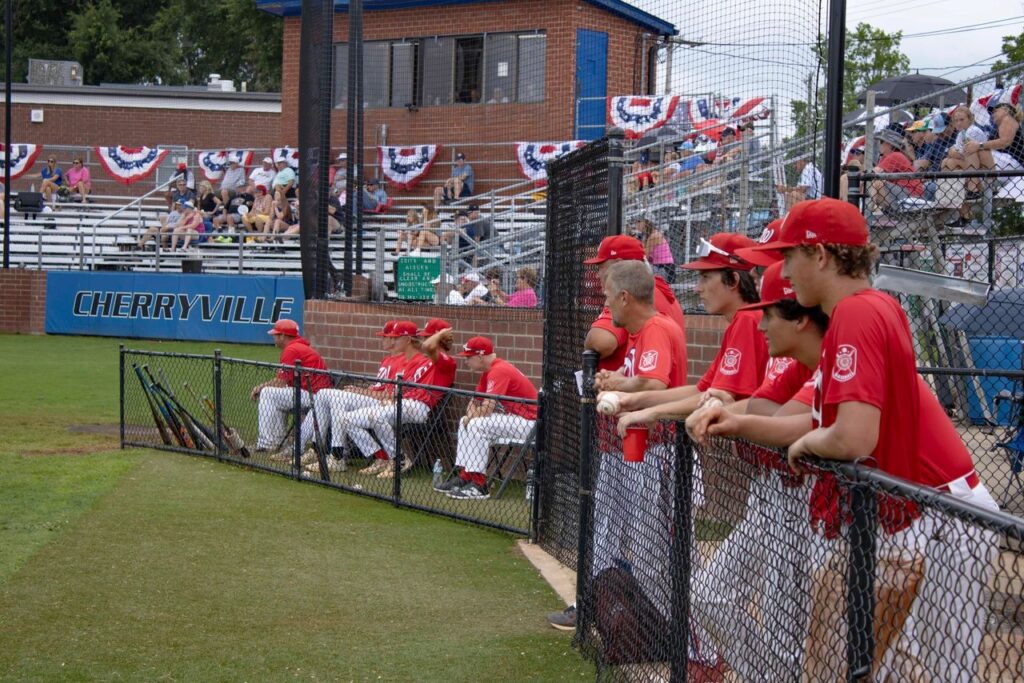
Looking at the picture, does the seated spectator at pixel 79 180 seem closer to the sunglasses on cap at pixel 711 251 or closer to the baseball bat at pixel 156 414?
the baseball bat at pixel 156 414

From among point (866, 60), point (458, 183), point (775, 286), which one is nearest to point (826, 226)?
point (775, 286)

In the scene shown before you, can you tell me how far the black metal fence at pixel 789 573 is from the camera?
2975 mm

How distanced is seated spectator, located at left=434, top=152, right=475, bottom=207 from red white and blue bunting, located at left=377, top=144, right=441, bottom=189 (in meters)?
0.61

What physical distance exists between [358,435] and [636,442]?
5671 mm

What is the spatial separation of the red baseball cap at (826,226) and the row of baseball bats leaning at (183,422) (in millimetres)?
8352

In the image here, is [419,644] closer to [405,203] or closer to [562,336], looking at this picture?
[562,336]

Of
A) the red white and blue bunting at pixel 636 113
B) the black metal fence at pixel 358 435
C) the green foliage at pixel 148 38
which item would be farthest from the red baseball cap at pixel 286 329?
the green foliage at pixel 148 38

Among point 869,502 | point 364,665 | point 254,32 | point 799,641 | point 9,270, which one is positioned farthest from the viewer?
point 254,32

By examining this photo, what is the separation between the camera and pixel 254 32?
50594mm

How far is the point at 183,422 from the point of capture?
453 inches

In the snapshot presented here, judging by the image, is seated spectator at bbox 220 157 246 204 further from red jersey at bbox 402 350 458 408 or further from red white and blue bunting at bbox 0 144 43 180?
red jersey at bbox 402 350 458 408

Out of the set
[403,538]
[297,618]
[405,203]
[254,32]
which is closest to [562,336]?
[403,538]

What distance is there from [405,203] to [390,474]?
1768 cm

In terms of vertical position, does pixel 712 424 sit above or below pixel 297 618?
above
